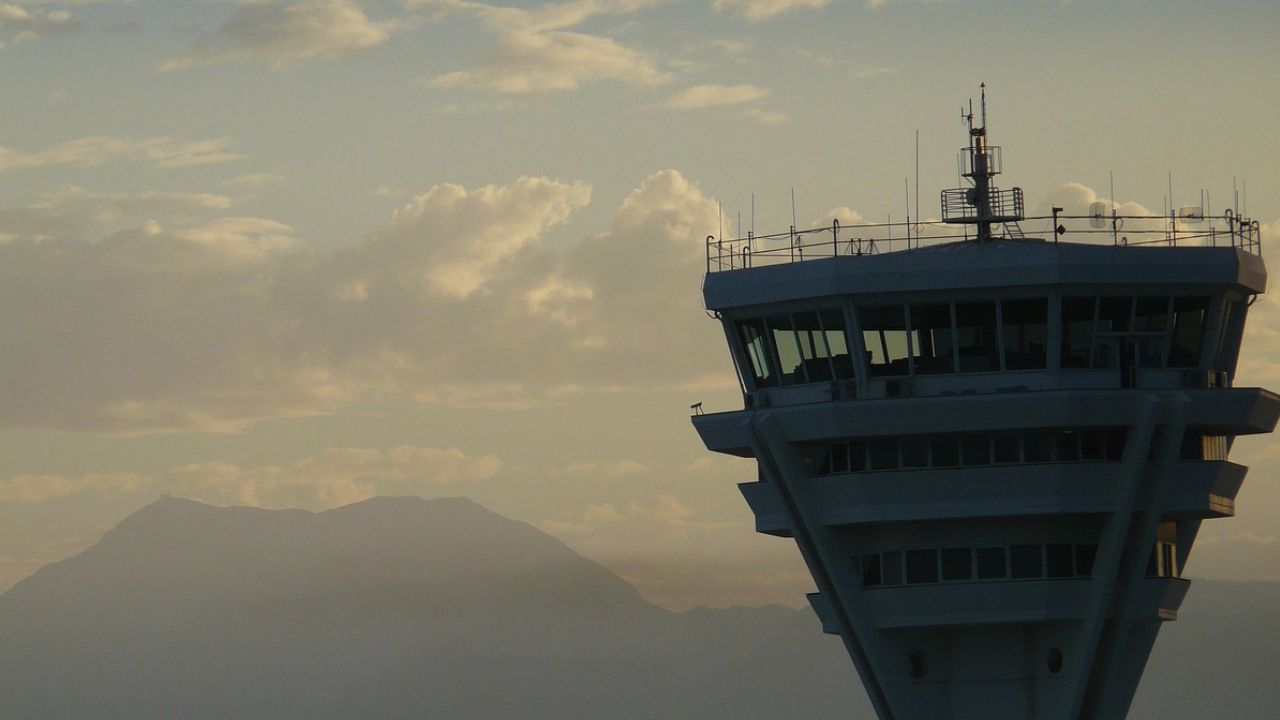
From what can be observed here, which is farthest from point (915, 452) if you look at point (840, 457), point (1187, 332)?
point (1187, 332)

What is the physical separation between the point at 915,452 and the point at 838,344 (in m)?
5.08

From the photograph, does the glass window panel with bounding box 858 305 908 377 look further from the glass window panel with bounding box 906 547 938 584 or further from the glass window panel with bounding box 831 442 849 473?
the glass window panel with bounding box 906 547 938 584

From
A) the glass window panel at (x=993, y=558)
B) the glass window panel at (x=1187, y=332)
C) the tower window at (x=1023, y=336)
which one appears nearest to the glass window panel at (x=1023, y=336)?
the tower window at (x=1023, y=336)

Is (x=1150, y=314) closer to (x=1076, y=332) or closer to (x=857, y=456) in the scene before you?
(x=1076, y=332)

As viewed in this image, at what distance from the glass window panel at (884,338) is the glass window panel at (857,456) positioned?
8.89 feet

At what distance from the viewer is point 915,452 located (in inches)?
4665

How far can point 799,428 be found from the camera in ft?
Answer: 392

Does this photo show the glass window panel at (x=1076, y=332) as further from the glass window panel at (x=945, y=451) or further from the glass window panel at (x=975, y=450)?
the glass window panel at (x=945, y=451)

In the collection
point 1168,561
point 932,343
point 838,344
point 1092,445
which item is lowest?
point 1168,561

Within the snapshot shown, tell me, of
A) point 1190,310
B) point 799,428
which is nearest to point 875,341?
point 799,428

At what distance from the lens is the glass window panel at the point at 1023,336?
11806 centimetres

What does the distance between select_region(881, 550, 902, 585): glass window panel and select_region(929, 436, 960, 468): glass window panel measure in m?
4.12

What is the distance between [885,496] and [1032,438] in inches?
231

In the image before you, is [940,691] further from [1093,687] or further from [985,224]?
[985,224]
